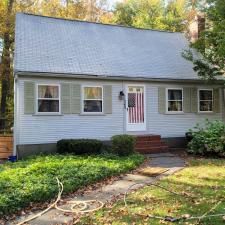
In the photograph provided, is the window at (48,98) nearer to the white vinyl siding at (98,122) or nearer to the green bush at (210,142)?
the white vinyl siding at (98,122)

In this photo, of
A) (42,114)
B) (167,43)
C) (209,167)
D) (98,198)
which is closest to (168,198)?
(98,198)

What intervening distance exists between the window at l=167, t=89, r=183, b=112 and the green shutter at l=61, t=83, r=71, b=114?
4.69 meters

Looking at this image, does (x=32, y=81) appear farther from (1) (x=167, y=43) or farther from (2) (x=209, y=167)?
(1) (x=167, y=43)

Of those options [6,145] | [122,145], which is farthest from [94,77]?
[6,145]

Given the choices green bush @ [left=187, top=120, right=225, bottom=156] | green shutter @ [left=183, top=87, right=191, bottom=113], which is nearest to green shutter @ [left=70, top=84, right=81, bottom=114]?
green bush @ [left=187, top=120, right=225, bottom=156]

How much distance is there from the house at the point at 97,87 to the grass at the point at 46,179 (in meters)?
2.79

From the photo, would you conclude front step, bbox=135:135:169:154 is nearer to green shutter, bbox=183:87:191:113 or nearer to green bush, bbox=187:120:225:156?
green bush, bbox=187:120:225:156

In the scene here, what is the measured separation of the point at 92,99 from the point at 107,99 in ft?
2.11

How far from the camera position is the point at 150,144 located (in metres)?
14.1

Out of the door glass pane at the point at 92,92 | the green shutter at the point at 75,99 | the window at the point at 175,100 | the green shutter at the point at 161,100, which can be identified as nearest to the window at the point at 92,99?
the door glass pane at the point at 92,92

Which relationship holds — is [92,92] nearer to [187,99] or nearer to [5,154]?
[5,154]

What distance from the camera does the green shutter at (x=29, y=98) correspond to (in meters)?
12.7

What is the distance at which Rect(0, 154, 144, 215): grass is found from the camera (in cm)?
648

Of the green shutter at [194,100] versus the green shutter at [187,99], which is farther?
the green shutter at [194,100]
